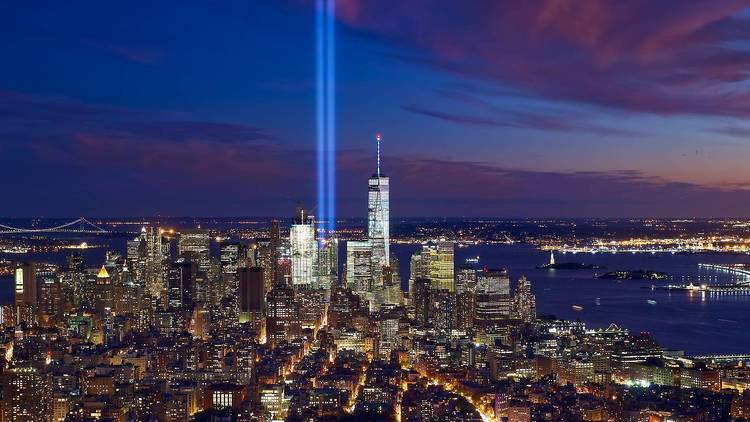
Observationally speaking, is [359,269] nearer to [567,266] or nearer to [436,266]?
[436,266]

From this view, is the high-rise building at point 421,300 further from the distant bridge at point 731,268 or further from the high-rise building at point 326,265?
the distant bridge at point 731,268

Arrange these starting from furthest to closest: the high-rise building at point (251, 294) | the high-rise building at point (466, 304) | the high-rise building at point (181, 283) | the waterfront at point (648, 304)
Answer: the high-rise building at point (181, 283)
the high-rise building at point (251, 294)
the high-rise building at point (466, 304)
the waterfront at point (648, 304)

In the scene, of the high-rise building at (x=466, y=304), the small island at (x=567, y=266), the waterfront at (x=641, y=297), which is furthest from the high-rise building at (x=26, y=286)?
the small island at (x=567, y=266)

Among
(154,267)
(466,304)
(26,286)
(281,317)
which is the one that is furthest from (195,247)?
(466,304)

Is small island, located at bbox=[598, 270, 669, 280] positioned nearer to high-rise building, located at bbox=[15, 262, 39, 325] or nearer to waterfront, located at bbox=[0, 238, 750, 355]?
waterfront, located at bbox=[0, 238, 750, 355]

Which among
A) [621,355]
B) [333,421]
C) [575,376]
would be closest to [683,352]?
[621,355]

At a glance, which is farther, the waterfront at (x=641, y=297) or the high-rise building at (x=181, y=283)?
the high-rise building at (x=181, y=283)
